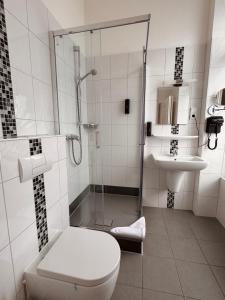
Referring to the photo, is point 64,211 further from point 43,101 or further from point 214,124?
point 214,124

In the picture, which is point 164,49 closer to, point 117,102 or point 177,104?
point 177,104

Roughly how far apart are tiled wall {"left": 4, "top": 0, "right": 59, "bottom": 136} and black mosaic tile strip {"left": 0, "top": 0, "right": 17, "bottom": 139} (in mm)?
32

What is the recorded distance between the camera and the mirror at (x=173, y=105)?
203cm

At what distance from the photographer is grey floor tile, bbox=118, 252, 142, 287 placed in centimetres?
122

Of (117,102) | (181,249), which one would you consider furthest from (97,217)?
(117,102)

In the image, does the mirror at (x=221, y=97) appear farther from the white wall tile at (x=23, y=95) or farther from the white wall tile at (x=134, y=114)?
the white wall tile at (x=23, y=95)

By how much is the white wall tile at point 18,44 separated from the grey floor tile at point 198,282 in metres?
2.06

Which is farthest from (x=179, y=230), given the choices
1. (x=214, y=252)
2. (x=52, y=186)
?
(x=52, y=186)

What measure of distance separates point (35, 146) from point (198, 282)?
1.62m

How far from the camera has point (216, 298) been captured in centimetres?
110

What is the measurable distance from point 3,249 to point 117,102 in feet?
6.52

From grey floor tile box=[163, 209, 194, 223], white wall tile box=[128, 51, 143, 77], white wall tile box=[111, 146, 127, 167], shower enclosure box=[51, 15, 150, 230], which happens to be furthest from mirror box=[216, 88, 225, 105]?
grey floor tile box=[163, 209, 194, 223]

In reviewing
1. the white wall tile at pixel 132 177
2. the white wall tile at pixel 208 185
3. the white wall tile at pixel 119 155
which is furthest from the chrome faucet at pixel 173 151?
the white wall tile at pixel 119 155

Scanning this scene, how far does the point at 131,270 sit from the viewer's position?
131cm
